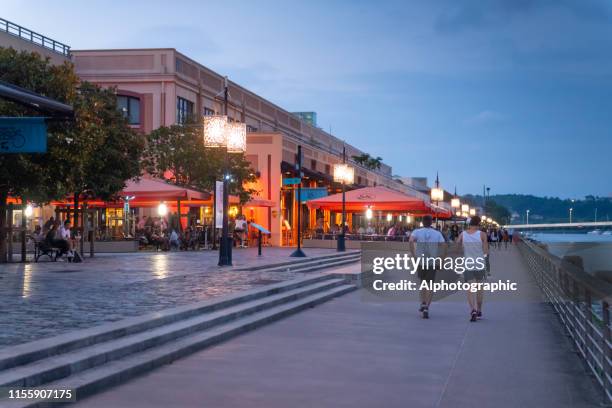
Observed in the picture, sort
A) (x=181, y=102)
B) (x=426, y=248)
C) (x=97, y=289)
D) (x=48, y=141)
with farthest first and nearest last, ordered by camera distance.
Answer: (x=181, y=102), (x=48, y=141), (x=97, y=289), (x=426, y=248)

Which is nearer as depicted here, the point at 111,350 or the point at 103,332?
the point at 111,350

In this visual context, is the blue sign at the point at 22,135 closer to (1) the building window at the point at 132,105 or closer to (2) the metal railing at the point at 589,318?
(2) the metal railing at the point at 589,318

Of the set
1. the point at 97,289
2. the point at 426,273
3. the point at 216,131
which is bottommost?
the point at 97,289

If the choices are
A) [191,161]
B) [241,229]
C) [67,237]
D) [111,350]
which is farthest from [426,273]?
[191,161]

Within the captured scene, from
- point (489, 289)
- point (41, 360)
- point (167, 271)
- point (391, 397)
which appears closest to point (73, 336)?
point (41, 360)

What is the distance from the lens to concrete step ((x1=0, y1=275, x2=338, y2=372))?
8047 millimetres

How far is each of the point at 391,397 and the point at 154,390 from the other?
236cm

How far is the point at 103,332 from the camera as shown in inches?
378

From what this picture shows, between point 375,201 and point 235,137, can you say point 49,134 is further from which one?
point 375,201

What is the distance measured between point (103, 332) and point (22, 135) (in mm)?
3353

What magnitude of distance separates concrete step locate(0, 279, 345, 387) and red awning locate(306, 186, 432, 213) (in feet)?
71.8

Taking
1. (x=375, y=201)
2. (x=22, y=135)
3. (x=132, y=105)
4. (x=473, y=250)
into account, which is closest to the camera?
(x=22, y=135)

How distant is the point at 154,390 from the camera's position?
316 inches

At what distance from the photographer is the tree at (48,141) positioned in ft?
68.9
